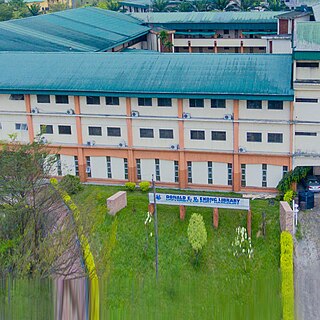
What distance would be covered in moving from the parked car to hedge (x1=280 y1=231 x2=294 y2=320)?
5.12 m

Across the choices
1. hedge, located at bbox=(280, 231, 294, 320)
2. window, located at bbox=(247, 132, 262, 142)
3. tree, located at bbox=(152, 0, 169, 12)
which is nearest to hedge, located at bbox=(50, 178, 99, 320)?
hedge, located at bbox=(280, 231, 294, 320)

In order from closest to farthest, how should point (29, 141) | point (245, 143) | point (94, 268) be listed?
point (94, 268)
point (245, 143)
point (29, 141)

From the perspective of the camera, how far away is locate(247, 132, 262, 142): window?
31.1 meters

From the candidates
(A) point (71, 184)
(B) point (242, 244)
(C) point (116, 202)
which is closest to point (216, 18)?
(A) point (71, 184)

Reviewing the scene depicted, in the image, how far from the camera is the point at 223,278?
75.9 ft

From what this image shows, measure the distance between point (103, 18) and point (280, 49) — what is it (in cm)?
A: 2073

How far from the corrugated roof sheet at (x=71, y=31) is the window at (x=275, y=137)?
20.0 metres

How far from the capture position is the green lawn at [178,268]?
14352 mm

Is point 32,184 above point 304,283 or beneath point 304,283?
above

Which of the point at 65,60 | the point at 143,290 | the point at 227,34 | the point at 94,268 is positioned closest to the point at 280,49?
the point at 227,34

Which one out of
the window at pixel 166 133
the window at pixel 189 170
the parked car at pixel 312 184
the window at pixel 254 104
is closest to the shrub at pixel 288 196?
the parked car at pixel 312 184

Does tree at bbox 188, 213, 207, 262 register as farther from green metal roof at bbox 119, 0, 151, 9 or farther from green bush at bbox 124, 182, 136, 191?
green metal roof at bbox 119, 0, 151, 9

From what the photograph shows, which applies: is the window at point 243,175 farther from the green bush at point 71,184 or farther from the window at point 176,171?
the green bush at point 71,184

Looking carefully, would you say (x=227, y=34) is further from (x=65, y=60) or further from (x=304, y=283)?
(x=304, y=283)
